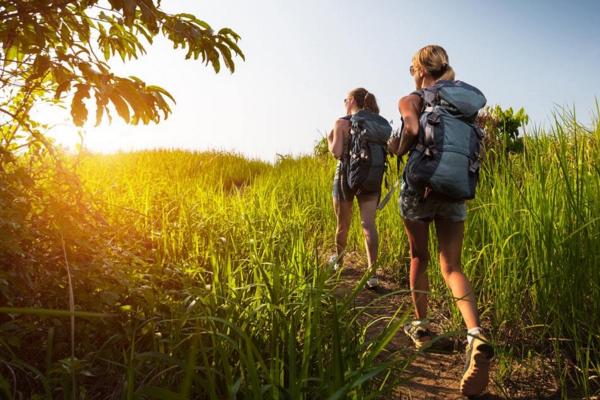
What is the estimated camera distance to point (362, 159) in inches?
175

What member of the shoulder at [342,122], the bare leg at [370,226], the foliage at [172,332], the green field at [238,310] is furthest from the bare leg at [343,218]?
the foliage at [172,332]

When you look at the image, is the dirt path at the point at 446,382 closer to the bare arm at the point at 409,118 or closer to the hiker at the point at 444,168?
the hiker at the point at 444,168

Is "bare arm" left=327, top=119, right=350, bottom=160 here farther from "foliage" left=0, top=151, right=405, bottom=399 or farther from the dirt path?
the dirt path

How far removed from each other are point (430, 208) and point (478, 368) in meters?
0.90

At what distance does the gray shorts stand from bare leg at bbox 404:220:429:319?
64 millimetres

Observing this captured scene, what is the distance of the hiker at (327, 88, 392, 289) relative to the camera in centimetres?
445

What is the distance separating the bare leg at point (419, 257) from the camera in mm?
2889

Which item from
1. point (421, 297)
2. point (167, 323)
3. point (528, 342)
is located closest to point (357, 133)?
point (421, 297)

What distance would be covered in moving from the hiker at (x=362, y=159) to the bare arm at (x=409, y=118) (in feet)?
5.18

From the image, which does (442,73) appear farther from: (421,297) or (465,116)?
(421,297)

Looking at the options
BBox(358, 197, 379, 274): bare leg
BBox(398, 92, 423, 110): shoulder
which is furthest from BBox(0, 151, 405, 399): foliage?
BBox(358, 197, 379, 274): bare leg

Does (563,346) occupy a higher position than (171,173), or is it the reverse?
(171,173)

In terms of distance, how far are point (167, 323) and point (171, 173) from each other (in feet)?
22.6

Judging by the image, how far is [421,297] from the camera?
299 centimetres
